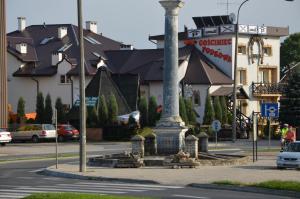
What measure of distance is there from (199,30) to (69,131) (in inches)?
813

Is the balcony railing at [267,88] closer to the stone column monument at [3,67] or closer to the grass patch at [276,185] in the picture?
the stone column monument at [3,67]

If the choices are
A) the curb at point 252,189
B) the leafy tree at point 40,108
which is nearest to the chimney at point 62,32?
the leafy tree at point 40,108

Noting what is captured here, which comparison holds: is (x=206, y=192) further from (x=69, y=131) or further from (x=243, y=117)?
(x=243, y=117)

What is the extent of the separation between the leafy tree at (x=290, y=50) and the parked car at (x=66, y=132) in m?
54.8

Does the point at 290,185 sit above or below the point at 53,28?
below

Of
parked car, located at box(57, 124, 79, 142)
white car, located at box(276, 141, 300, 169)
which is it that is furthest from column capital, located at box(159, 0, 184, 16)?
parked car, located at box(57, 124, 79, 142)

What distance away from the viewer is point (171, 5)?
3681 centimetres

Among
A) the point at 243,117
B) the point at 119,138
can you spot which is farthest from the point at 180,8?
the point at 243,117

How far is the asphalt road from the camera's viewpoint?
75.8ft

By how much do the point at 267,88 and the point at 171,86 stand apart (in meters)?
47.3

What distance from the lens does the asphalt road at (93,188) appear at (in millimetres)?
23109

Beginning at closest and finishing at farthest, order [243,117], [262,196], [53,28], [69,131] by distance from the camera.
Result: [262,196] < [69,131] < [243,117] < [53,28]

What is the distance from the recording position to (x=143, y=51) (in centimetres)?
8419

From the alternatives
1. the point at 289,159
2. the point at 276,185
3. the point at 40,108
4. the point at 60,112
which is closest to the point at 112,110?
the point at 60,112
